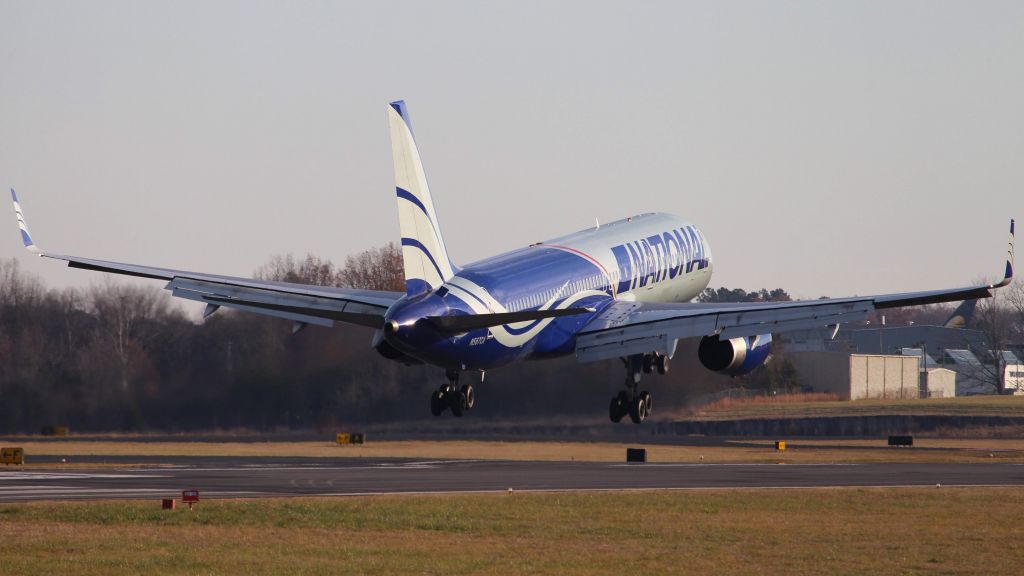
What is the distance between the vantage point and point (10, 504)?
4566 cm

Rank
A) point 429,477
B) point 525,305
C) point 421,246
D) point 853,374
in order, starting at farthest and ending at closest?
1. point 853,374
2. point 429,477
3. point 525,305
4. point 421,246

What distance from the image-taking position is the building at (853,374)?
5037 inches

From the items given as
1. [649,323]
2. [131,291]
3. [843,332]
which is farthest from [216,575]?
[843,332]

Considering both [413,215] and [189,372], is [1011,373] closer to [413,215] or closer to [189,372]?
[189,372]

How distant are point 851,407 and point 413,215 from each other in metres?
79.1

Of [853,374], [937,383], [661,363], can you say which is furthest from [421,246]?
[937,383]

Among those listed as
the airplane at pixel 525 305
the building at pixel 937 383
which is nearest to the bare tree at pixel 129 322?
the airplane at pixel 525 305

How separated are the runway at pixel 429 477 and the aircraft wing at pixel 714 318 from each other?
19.8 ft

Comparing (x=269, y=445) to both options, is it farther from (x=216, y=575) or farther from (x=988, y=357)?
(x=988, y=357)

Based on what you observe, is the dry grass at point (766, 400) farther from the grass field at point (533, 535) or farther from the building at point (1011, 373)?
the grass field at point (533, 535)

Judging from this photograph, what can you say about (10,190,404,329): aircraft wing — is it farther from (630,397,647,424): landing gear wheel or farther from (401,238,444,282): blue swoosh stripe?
(630,397,647,424): landing gear wheel

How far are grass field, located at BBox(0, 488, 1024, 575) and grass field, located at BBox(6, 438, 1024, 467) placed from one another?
26491 millimetres

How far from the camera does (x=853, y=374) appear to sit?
130 meters

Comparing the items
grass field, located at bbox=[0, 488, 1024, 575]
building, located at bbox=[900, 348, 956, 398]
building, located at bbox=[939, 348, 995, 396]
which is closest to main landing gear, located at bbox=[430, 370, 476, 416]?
grass field, located at bbox=[0, 488, 1024, 575]
